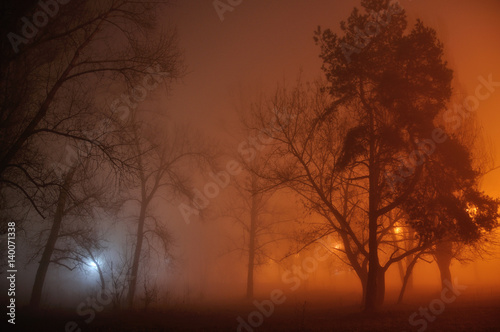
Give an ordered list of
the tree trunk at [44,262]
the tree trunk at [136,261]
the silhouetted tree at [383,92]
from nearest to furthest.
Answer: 1. the silhouetted tree at [383,92]
2. the tree trunk at [44,262]
3. the tree trunk at [136,261]

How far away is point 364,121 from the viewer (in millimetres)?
12406

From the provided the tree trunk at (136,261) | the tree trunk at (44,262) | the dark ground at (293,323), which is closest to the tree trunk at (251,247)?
the tree trunk at (136,261)

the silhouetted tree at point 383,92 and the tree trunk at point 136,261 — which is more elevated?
the silhouetted tree at point 383,92

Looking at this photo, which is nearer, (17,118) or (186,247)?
(17,118)

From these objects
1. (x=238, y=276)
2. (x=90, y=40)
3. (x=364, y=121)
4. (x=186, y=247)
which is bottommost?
(x=238, y=276)

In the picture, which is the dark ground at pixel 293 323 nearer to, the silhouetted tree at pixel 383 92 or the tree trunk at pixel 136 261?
the silhouetted tree at pixel 383 92

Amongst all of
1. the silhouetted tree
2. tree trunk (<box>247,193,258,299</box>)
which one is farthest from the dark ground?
tree trunk (<box>247,193,258,299</box>)

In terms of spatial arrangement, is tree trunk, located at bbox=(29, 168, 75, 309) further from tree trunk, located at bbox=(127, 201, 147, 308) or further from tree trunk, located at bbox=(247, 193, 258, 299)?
tree trunk, located at bbox=(247, 193, 258, 299)

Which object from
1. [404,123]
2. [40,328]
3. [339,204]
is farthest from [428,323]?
[40,328]

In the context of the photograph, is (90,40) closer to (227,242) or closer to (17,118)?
(17,118)

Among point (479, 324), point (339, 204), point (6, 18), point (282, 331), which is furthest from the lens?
point (339, 204)

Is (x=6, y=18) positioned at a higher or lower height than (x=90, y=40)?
lower

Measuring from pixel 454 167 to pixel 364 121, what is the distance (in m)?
3.93

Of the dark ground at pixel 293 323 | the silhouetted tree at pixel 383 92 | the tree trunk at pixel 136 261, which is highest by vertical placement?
the silhouetted tree at pixel 383 92
